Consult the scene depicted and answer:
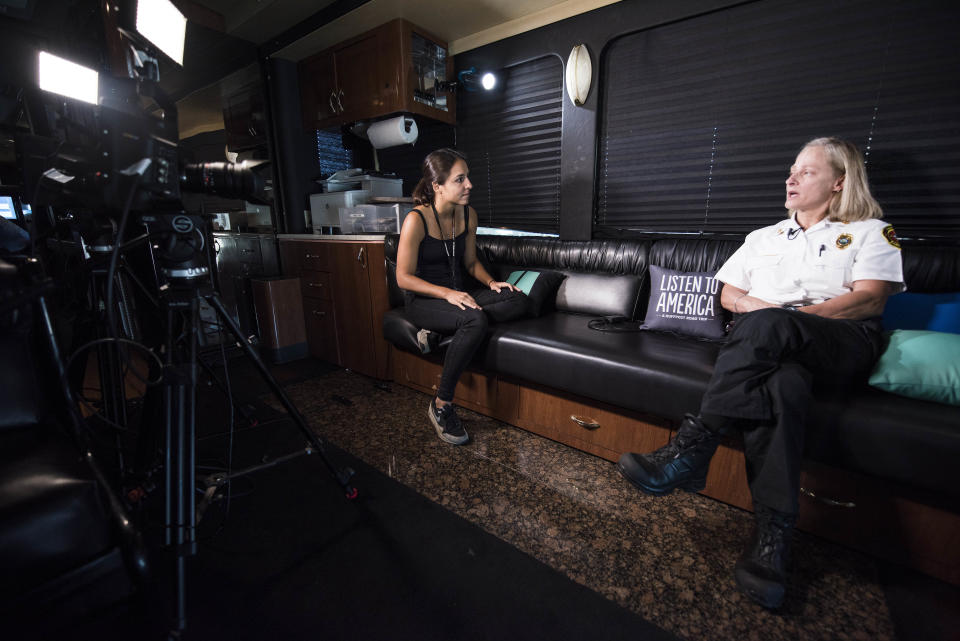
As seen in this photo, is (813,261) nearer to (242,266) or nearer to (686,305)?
(686,305)

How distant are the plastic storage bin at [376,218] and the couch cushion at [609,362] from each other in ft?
4.36

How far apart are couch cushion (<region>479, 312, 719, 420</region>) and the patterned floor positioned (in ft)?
1.08

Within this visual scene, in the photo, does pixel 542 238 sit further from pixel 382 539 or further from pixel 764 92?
pixel 382 539

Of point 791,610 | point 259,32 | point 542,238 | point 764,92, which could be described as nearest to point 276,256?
point 259,32

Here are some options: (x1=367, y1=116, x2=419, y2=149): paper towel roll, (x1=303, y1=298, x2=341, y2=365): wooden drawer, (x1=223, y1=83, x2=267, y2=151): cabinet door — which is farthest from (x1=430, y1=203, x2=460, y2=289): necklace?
(x1=223, y1=83, x2=267, y2=151): cabinet door

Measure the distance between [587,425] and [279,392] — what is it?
1192mm

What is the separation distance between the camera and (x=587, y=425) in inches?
65.9

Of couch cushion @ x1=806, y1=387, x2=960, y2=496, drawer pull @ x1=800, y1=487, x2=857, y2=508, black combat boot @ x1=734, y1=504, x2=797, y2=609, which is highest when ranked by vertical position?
couch cushion @ x1=806, y1=387, x2=960, y2=496

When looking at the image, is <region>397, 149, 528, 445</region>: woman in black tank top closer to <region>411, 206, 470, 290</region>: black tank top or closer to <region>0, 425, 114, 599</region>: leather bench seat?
<region>411, 206, 470, 290</region>: black tank top

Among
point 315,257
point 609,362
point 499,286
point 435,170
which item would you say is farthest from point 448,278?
point 315,257

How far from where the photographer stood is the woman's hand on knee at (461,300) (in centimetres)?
189

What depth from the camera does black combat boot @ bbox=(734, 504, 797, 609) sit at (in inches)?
39.9

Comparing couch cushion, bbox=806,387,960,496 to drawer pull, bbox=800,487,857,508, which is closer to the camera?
couch cushion, bbox=806,387,960,496

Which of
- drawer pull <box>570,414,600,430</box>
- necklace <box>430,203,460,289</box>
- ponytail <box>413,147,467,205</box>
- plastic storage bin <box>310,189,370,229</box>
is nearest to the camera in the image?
drawer pull <box>570,414,600,430</box>
